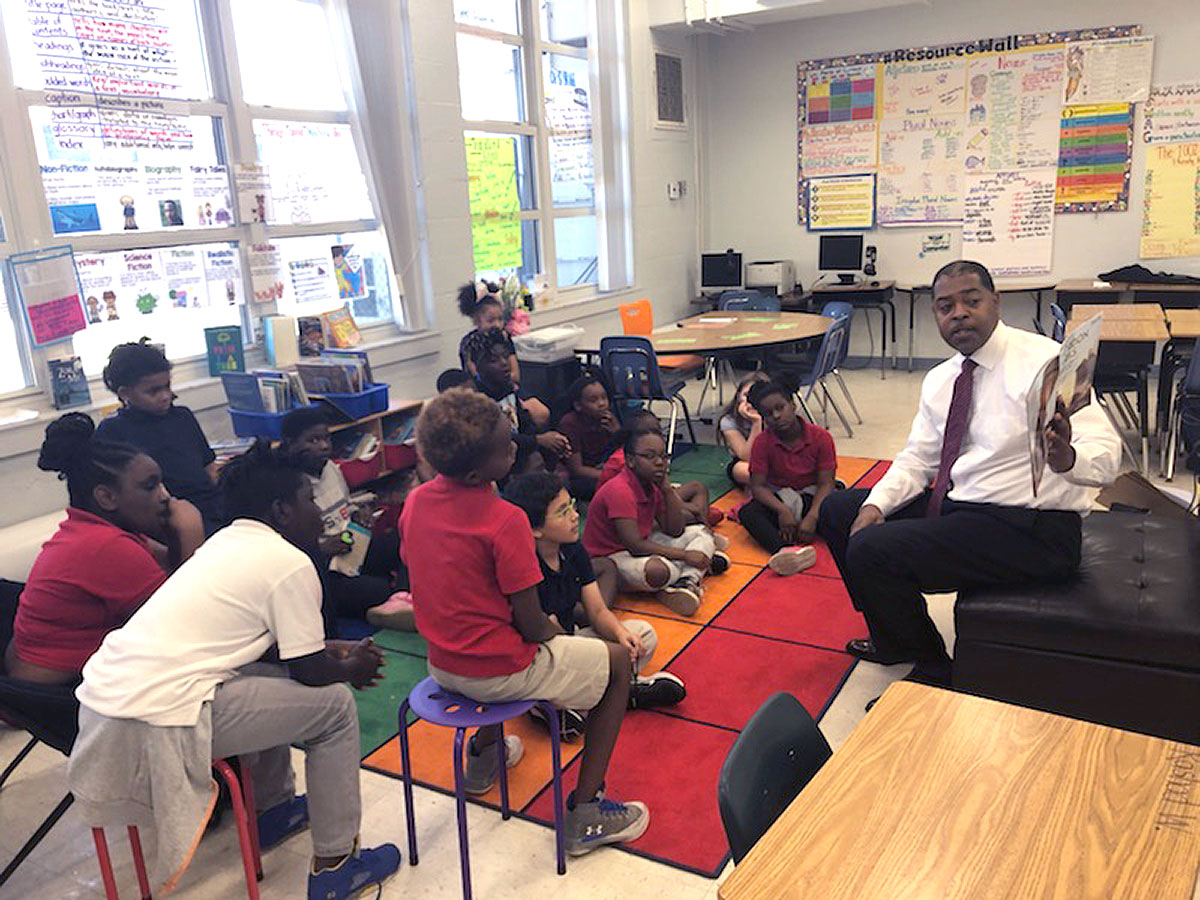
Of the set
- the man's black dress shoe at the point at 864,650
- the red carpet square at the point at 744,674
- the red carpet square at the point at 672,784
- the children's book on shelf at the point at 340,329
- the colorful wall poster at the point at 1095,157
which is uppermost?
Answer: the colorful wall poster at the point at 1095,157

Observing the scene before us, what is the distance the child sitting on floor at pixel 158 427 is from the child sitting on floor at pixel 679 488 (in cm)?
152

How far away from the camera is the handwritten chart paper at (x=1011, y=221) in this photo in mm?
7176

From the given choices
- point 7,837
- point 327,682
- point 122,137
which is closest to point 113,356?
point 122,137

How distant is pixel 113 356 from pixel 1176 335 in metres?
4.69

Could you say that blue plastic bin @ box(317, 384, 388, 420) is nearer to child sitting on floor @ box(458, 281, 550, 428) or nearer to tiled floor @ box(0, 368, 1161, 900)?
child sitting on floor @ box(458, 281, 550, 428)

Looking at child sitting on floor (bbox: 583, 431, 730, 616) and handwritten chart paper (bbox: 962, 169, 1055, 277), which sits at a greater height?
handwritten chart paper (bbox: 962, 169, 1055, 277)

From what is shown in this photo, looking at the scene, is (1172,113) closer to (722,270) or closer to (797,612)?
(722,270)

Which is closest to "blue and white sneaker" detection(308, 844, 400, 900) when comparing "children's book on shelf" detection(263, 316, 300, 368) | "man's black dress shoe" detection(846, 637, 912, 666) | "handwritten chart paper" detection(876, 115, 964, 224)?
"man's black dress shoe" detection(846, 637, 912, 666)

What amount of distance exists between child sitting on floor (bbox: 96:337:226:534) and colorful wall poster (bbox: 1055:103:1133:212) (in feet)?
21.3

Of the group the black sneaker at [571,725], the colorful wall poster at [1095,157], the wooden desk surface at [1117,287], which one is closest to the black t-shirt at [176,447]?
the black sneaker at [571,725]

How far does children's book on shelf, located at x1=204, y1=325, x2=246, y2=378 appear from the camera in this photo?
168 inches

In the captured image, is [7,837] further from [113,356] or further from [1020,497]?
[1020,497]

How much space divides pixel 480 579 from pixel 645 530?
1662 millimetres

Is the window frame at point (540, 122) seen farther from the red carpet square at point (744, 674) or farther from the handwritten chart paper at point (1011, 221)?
the red carpet square at point (744, 674)
